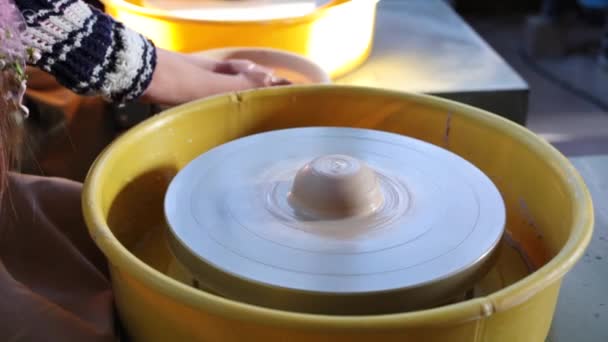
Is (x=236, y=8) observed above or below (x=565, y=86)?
above

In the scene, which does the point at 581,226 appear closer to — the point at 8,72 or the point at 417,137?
the point at 417,137

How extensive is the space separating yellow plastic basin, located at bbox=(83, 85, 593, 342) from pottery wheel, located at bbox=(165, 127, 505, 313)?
6 centimetres

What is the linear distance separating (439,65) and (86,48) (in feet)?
2.81

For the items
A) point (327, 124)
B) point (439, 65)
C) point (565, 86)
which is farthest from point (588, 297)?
point (565, 86)

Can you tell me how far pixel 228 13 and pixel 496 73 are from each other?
570 millimetres

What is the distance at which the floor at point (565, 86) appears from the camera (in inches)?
95.3

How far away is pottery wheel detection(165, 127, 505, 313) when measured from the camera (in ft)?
2.22

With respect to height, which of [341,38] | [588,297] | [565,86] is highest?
[341,38]

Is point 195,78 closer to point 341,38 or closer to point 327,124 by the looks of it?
point 327,124

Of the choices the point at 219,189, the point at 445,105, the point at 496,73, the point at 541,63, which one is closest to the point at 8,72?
the point at 219,189

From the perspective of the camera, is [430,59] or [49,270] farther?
[430,59]

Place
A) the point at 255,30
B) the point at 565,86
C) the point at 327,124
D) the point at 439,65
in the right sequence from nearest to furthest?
the point at 327,124, the point at 255,30, the point at 439,65, the point at 565,86

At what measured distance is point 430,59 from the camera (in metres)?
1.50

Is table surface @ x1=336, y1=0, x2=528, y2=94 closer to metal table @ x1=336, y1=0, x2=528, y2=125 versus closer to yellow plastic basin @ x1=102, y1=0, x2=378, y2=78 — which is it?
metal table @ x1=336, y1=0, x2=528, y2=125
